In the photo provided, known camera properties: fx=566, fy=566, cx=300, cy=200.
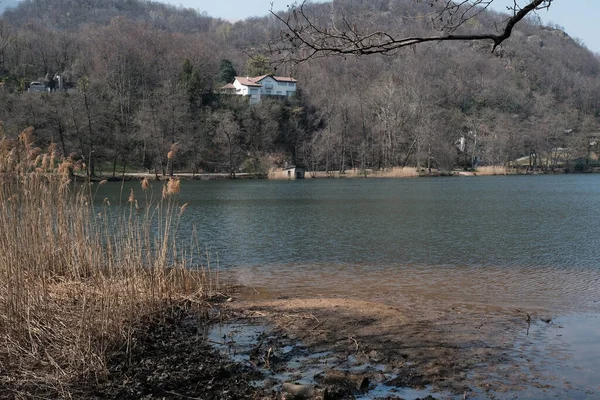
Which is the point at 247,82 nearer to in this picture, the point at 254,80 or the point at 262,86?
the point at 254,80

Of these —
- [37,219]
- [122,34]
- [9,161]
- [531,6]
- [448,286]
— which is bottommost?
[448,286]

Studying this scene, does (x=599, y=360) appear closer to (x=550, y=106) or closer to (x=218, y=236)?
(x=218, y=236)

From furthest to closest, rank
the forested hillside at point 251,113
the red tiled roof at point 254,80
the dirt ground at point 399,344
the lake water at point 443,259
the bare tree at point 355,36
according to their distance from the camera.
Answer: the red tiled roof at point 254,80, the forested hillside at point 251,113, the lake water at point 443,259, the dirt ground at point 399,344, the bare tree at point 355,36

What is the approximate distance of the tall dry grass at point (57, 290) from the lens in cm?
545

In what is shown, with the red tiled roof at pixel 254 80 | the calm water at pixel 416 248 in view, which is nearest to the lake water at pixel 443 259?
the calm water at pixel 416 248

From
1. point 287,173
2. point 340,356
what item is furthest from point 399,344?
point 287,173

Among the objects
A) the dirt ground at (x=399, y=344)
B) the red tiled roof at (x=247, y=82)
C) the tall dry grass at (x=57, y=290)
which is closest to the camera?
the tall dry grass at (x=57, y=290)

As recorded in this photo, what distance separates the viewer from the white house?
311 ft

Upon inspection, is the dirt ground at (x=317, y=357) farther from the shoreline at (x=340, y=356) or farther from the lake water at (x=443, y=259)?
the lake water at (x=443, y=259)

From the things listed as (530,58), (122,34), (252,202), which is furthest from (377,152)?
(530,58)

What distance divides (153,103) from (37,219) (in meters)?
68.3

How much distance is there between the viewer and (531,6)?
461 cm

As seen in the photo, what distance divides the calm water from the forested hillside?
33042mm

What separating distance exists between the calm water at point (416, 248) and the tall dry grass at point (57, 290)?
4.31m
